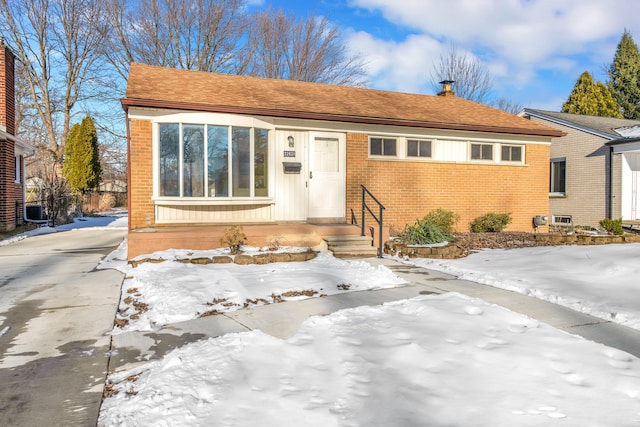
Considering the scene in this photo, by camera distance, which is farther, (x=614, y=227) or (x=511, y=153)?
(x=614, y=227)

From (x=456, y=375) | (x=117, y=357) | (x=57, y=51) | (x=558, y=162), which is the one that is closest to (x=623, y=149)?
(x=558, y=162)

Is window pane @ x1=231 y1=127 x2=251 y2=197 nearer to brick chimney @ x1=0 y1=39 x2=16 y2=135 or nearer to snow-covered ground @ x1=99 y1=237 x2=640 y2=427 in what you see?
snow-covered ground @ x1=99 y1=237 x2=640 y2=427

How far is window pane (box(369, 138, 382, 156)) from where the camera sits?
10898mm

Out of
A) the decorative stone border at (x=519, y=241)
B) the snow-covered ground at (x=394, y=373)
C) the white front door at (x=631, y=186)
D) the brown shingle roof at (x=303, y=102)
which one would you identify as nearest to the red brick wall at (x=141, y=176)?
the brown shingle roof at (x=303, y=102)

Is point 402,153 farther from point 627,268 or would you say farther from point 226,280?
point 226,280

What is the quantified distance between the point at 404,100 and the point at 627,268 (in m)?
8.82

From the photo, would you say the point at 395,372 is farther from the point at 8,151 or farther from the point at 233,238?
the point at 8,151

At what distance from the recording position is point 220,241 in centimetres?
835

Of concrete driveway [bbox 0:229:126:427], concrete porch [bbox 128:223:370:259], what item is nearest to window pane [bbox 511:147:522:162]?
concrete porch [bbox 128:223:370:259]

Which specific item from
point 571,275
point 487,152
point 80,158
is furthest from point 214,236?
point 80,158

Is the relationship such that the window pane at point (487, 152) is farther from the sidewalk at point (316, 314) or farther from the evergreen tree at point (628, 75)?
the evergreen tree at point (628, 75)

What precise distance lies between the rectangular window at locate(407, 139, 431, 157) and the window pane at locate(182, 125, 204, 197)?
5436mm

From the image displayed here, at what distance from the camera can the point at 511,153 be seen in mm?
12469

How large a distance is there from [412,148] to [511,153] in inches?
134
